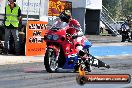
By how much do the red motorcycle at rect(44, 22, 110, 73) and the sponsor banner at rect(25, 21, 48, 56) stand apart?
5.39 meters

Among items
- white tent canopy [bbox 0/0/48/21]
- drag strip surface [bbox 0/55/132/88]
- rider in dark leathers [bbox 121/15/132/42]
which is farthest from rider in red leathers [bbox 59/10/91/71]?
rider in dark leathers [bbox 121/15/132/42]

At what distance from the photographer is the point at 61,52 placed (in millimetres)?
12156

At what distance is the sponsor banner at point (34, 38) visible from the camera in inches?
691

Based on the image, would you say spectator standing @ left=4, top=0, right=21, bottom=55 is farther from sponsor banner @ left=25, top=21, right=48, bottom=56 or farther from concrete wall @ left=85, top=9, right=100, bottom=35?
concrete wall @ left=85, top=9, right=100, bottom=35

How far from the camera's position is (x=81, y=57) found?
40.1 feet

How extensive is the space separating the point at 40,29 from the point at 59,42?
6.08 meters

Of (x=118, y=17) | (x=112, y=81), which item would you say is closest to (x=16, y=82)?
(x=112, y=81)

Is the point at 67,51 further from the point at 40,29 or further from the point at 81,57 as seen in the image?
the point at 40,29

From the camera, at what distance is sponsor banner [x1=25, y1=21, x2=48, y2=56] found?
17562 millimetres

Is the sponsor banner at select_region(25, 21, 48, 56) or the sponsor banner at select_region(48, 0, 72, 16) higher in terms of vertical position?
the sponsor banner at select_region(48, 0, 72, 16)

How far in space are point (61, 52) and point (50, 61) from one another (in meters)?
0.43

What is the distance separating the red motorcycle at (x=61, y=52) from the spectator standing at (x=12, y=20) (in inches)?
196

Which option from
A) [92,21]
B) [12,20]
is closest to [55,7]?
[92,21]

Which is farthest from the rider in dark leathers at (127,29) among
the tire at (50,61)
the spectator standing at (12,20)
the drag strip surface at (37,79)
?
the tire at (50,61)
